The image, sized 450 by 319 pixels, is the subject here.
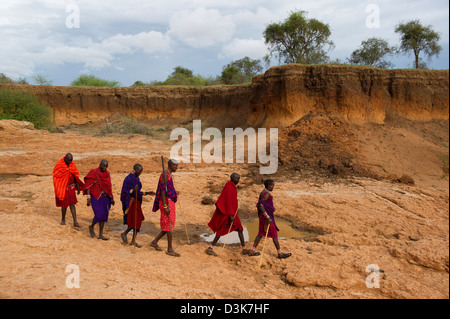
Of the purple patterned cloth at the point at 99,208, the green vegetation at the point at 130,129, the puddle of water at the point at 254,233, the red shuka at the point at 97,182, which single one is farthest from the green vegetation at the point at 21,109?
A: the puddle of water at the point at 254,233

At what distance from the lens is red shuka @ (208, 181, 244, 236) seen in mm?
5109

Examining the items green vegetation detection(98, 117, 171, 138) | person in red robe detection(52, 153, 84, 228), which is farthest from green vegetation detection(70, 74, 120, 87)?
person in red robe detection(52, 153, 84, 228)

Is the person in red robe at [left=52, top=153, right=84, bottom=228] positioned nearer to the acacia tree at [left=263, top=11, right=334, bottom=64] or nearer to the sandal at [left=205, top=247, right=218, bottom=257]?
the sandal at [left=205, top=247, right=218, bottom=257]

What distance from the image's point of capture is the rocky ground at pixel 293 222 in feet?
12.3

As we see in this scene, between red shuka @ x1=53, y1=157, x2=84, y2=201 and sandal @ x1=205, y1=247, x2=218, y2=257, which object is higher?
red shuka @ x1=53, y1=157, x2=84, y2=201

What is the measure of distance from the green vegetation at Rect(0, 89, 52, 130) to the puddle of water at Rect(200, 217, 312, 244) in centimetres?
1753

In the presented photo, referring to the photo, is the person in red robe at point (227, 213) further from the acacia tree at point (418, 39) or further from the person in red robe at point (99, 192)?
Answer: the acacia tree at point (418, 39)

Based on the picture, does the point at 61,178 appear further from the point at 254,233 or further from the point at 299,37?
the point at 299,37

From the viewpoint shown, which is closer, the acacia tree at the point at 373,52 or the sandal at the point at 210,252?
the sandal at the point at 210,252

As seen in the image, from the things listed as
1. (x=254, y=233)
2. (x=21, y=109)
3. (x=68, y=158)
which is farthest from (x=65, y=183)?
(x=21, y=109)

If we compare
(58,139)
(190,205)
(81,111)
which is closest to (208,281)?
(190,205)

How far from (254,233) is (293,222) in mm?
1136

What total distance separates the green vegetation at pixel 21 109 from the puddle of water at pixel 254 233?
17533 mm

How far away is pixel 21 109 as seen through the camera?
18.9m
